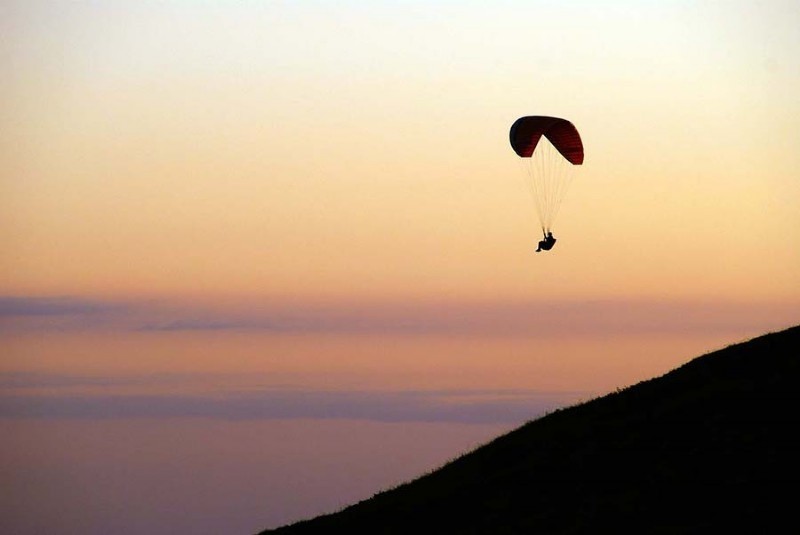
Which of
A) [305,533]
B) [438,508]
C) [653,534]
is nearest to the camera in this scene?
[653,534]

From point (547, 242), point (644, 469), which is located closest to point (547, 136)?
point (547, 242)

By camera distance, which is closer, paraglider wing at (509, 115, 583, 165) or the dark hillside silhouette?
the dark hillside silhouette

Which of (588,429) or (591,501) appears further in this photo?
(588,429)

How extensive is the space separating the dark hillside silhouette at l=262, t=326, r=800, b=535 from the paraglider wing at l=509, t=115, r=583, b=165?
40.6 ft

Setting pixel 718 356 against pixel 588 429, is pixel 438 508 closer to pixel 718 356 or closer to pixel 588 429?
pixel 588 429

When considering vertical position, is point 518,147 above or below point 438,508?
above

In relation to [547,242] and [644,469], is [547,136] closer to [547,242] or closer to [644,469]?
[547,242]

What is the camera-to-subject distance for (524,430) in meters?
55.8

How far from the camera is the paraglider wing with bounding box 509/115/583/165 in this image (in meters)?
61.3

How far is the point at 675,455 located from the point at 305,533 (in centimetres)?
1701

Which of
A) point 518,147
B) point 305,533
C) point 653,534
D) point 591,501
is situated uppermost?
Result: point 518,147

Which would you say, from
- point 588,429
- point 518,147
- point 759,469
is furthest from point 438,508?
point 518,147

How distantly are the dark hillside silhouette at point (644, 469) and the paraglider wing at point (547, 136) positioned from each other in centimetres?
1238

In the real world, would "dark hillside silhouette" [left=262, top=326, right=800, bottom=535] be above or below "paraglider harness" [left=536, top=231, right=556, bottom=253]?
below
